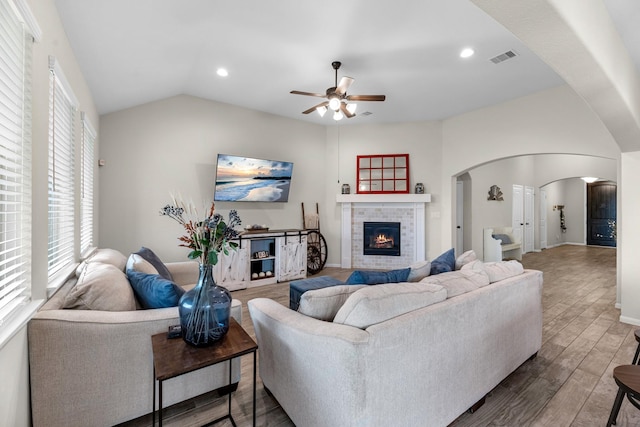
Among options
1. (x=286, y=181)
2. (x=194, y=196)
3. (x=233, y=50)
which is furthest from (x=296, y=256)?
(x=233, y=50)

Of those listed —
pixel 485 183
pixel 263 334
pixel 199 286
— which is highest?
pixel 485 183

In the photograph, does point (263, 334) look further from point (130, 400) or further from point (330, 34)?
point (330, 34)

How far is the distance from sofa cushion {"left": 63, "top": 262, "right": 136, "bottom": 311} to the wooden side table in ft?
1.35

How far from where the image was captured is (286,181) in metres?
5.65

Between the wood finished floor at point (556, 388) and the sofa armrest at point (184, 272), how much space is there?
2.59 feet

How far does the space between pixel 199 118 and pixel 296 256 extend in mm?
2885

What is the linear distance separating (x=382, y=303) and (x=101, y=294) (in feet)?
5.51

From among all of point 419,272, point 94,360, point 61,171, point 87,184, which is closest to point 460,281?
point 419,272

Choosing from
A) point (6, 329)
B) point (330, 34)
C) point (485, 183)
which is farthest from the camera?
point (485, 183)

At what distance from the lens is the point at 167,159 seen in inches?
183

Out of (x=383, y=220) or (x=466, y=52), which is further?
(x=383, y=220)

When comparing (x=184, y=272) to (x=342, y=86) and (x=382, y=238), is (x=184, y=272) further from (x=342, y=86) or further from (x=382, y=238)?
(x=382, y=238)

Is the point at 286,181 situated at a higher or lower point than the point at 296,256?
higher

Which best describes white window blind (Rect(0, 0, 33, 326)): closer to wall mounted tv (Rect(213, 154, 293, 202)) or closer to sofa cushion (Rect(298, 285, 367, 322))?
sofa cushion (Rect(298, 285, 367, 322))
